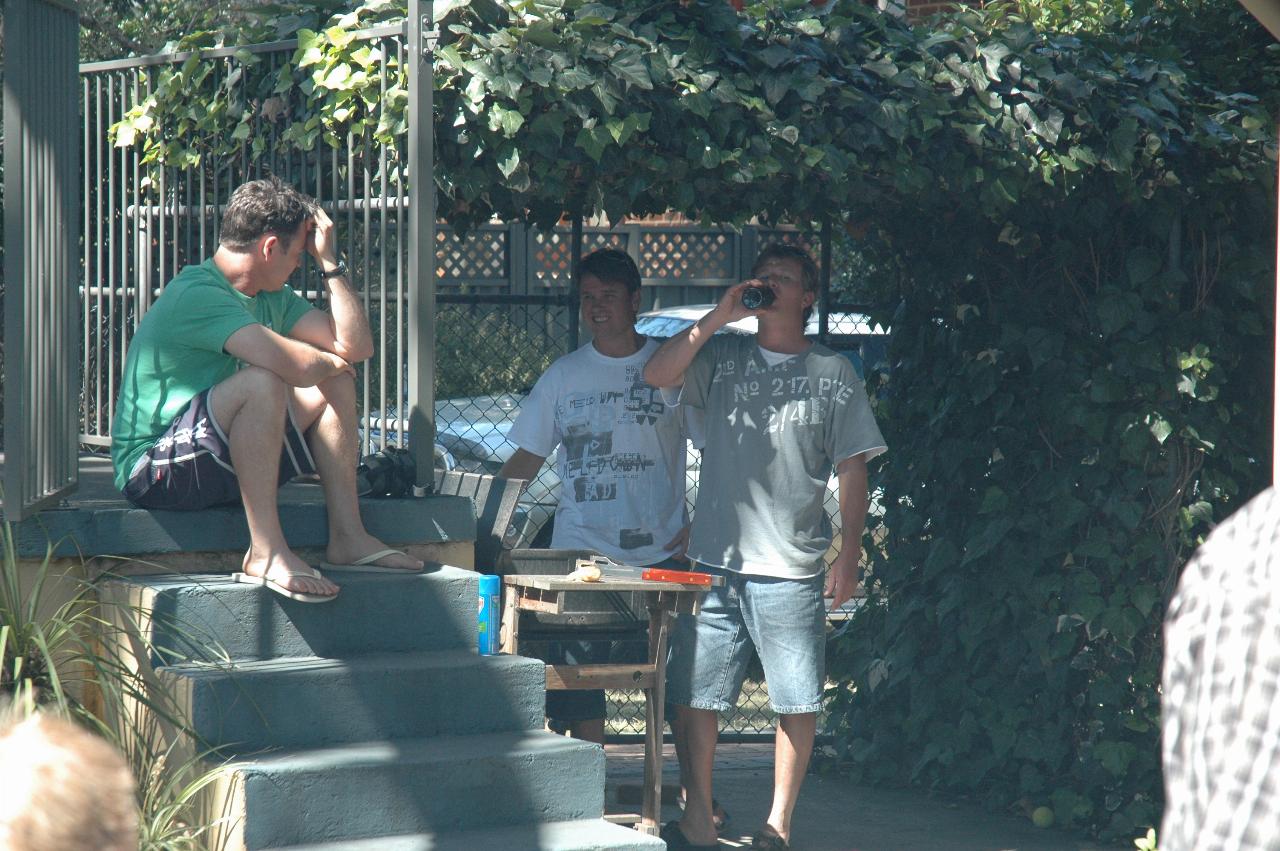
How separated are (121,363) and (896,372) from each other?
3263mm

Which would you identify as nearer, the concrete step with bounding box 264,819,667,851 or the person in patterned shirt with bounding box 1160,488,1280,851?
the person in patterned shirt with bounding box 1160,488,1280,851

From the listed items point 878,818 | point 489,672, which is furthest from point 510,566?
point 878,818

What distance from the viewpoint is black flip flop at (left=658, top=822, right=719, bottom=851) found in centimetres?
542

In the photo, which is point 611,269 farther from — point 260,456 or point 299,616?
point 299,616

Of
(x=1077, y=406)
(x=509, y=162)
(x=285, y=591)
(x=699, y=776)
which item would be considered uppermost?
(x=509, y=162)

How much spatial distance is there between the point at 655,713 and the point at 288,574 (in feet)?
4.31

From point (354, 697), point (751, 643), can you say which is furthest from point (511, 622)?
point (751, 643)

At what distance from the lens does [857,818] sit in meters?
6.16

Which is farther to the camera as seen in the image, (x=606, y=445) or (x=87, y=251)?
(x=87, y=251)

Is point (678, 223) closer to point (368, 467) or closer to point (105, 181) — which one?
point (105, 181)

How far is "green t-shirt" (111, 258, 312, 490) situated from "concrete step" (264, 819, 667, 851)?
136 cm

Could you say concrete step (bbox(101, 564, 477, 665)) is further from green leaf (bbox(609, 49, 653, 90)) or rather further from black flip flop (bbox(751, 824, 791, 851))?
green leaf (bbox(609, 49, 653, 90))

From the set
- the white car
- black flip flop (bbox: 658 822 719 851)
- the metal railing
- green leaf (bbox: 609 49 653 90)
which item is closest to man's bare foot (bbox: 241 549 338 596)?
the metal railing

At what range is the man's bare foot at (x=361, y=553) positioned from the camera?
495cm
